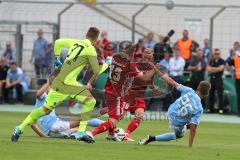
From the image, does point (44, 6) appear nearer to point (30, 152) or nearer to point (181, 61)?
point (181, 61)

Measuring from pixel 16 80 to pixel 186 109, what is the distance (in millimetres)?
15561

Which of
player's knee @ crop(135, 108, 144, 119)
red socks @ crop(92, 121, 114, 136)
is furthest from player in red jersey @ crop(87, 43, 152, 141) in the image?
player's knee @ crop(135, 108, 144, 119)

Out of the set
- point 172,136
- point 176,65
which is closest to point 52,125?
point 172,136

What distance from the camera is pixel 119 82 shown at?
17672 mm

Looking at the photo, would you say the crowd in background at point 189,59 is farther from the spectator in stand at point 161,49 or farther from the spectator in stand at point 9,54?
the spectator in stand at point 9,54

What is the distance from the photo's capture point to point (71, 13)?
1219 inches

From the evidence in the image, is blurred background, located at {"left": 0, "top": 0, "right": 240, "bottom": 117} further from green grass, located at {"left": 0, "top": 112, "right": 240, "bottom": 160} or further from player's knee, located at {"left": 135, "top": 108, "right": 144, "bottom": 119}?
player's knee, located at {"left": 135, "top": 108, "right": 144, "bottom": 119}

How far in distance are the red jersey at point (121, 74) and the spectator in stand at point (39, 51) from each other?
12.8 meters

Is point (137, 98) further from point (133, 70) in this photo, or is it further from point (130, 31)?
point (130, 31)

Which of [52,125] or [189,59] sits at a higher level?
[189,59]

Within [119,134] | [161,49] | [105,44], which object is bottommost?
[119,134]

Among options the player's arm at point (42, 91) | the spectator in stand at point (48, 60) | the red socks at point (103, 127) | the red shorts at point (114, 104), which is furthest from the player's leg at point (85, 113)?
the spectator in stand at point (48, 60)

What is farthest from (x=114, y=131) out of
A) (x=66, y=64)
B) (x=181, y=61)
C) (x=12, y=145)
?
(x=181, y=61)

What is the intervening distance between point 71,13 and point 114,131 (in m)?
13.9
